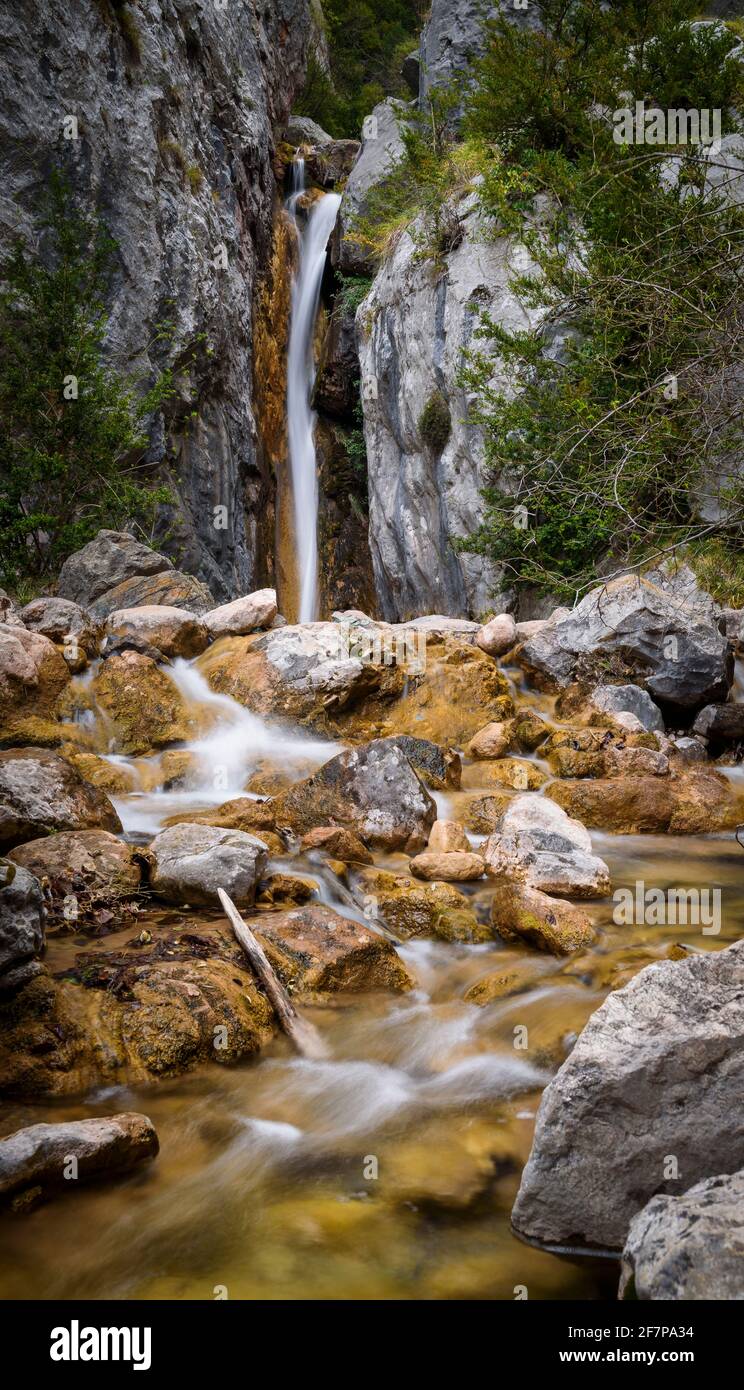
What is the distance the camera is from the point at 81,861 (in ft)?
16.2

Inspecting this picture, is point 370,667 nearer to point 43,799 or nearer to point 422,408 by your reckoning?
point 43,799

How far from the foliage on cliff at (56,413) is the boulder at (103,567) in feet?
4.44

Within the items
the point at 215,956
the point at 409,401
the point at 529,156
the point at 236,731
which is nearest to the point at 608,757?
the point at 236,731

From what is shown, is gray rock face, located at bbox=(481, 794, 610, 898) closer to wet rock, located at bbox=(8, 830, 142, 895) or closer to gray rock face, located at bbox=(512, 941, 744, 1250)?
wet rock, located at bbox=(8, 830, 142, 895)

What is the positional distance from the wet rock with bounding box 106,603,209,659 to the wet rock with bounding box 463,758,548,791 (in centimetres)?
375

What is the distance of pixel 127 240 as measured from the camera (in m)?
14.6

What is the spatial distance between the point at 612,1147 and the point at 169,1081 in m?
1.88

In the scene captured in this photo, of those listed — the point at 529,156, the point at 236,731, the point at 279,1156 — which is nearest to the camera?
the point at 279,1156

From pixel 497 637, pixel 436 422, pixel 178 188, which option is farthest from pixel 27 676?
pixel 178 188

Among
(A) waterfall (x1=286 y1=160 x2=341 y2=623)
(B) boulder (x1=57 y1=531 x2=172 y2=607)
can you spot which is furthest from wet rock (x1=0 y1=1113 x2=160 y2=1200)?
(A) waterfall (x1=286 y1=160 x2=341 y2=623)

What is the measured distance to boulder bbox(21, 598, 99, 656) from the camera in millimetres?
9188

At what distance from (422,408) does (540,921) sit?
1248 centimetres

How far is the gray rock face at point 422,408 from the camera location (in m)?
14.1

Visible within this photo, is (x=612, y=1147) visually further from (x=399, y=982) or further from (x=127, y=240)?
(x=127, y=240)
